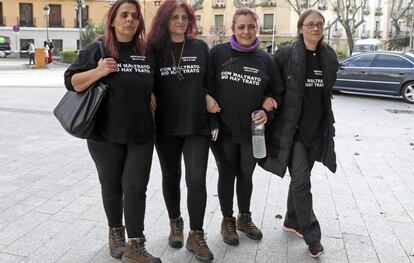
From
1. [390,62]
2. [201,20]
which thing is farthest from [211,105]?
[201,20]

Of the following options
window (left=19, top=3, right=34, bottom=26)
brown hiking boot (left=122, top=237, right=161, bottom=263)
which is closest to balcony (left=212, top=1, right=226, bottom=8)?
window (left=19, top=3, right=34, bottom=26)

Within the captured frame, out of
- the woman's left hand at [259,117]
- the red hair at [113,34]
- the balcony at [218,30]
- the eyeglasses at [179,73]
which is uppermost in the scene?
the balcony at [218,30]

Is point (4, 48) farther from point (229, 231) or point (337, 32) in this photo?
point (229, 231)

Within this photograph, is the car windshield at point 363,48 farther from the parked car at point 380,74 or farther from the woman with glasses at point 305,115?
the woman with glasses at point 305,115

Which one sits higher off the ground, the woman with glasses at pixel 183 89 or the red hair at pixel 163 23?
the red hair at pixel 163 23

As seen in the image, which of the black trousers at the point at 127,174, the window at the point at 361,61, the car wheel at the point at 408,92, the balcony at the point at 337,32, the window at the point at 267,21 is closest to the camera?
the black trousers at the point at 127,174

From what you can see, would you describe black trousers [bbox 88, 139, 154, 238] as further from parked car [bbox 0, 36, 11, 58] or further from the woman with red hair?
parked car [bbox 0, 36, 11, 58]

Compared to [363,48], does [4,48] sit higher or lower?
lower

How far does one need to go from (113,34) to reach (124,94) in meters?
0.40

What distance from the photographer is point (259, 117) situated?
332 centimetres

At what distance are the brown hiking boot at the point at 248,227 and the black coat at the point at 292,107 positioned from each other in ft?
1.58

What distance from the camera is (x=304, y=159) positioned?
11.4ft

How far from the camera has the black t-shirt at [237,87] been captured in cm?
333

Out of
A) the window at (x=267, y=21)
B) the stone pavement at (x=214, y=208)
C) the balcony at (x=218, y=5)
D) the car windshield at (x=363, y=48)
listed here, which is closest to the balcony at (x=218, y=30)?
the balcony at (x=218, y=5)
